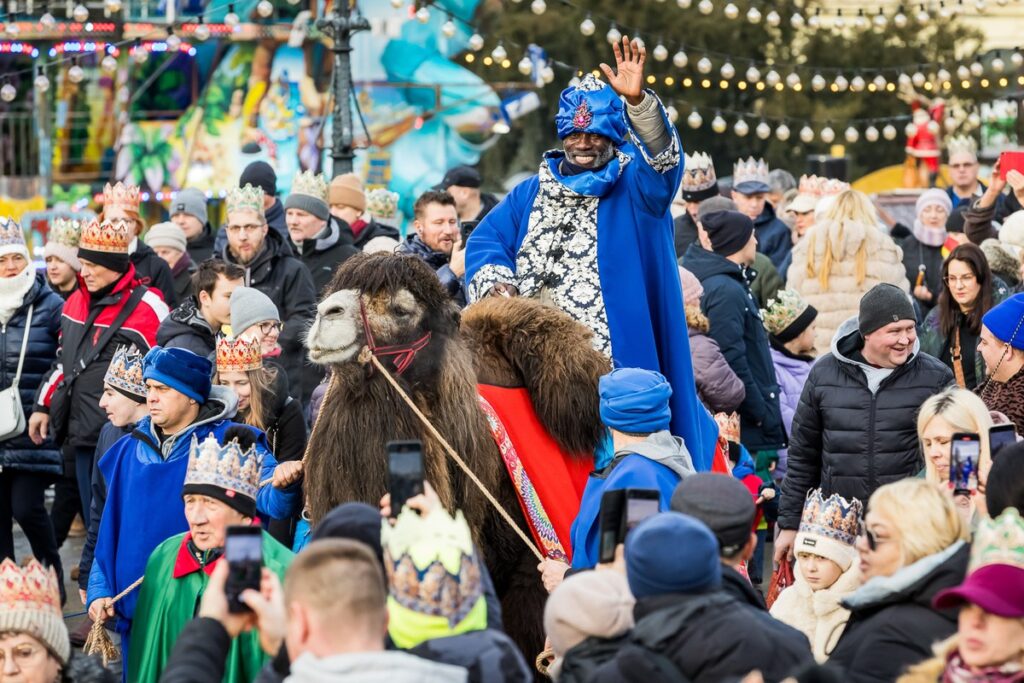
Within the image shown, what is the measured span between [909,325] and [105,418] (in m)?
4.21

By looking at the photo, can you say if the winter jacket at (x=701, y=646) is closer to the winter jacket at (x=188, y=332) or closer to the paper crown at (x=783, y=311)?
the winter jacket at (x=188, y=332)

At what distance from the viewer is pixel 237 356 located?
27.6 feet

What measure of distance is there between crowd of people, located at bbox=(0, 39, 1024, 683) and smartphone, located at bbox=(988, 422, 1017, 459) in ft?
0.07

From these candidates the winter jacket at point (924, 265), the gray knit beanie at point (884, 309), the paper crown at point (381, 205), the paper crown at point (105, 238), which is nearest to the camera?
the gray knit beanie at point (884, 309)

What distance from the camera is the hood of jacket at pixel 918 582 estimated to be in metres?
4.80

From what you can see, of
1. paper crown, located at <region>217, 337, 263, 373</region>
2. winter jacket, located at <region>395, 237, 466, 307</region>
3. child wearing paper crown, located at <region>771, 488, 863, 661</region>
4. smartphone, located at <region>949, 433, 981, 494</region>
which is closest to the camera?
smartphone, located at <region>949, 433, 981, 494</region>

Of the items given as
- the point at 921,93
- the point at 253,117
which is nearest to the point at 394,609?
the point at 921,93

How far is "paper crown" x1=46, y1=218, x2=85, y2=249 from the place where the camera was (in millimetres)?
11211

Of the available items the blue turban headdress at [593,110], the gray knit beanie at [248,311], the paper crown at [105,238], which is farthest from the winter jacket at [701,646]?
the paper crown at [105,238]

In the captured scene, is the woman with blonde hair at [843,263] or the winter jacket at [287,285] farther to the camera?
the woman with blonde hair at [843,263]

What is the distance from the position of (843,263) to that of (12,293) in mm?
4686

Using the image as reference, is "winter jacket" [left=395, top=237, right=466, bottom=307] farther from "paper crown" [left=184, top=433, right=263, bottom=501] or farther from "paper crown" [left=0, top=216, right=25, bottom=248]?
"paper crown" [left=184, top=433, right=263, bottom=501]

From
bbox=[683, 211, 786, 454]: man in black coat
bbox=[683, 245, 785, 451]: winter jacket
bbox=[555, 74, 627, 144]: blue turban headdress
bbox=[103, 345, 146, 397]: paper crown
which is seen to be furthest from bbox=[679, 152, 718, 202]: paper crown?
bbox=[555, 74, 627, 144]: blue turban headdress

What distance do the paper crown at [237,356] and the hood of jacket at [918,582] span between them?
408 centimetres
